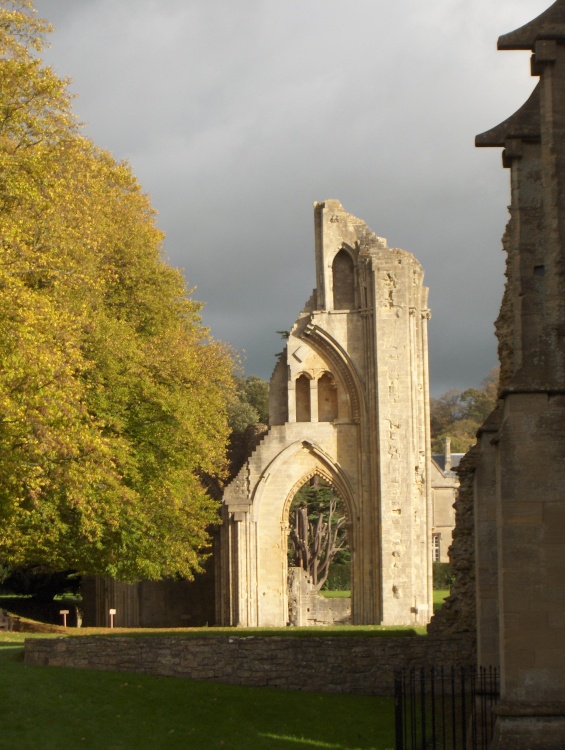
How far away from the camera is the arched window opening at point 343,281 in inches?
1503

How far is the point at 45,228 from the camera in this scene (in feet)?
73.8

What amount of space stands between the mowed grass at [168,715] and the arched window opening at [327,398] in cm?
1865

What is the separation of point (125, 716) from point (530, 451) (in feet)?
25.3

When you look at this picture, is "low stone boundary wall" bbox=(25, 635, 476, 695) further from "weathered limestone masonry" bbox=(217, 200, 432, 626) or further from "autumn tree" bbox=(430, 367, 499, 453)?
"autumn tree" bbox=(430, 367, 499, 453)

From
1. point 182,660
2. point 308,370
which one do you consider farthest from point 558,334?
point 308,370

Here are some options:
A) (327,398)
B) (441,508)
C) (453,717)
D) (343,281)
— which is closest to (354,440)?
(327,398)

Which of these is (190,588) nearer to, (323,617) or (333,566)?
(323,617)

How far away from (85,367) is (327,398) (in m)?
16.9

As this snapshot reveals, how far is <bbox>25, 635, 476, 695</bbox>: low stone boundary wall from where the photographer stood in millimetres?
19922

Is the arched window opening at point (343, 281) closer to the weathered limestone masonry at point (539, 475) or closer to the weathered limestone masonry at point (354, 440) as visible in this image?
the weathered limestone masonry at point (354, 440)

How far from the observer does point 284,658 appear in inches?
792

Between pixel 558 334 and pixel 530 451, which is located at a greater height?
pixel 558 334

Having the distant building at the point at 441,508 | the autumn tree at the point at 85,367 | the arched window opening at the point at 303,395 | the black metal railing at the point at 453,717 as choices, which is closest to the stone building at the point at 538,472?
the black metal railing at the point at 453,717

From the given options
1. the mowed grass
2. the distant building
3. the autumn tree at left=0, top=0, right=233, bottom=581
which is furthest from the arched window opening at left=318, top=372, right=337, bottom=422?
the distant building
